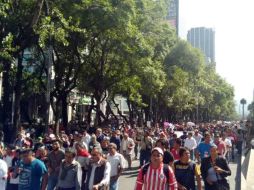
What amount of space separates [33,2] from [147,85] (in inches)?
585

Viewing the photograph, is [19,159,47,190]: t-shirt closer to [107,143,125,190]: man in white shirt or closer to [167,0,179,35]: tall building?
[107,143,125,190]: man in white shirt

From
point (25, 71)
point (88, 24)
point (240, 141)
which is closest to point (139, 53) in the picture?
point (88, 24)

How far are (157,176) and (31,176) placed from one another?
2774 millimetres

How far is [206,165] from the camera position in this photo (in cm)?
807

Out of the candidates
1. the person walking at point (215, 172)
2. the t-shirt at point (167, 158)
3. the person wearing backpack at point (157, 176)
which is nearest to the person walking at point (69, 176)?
the t-shirt at point (167, 158)

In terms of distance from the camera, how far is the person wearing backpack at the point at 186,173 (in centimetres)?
709

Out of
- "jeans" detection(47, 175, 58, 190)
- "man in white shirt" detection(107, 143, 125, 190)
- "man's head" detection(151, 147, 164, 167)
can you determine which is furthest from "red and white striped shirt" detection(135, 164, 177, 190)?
"jeans" detection(47, 175, 58, 190)

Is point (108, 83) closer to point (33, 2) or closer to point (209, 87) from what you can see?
point (33, 2)

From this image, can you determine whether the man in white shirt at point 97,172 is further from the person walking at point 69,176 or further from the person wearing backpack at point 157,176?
the person wearing backpack at point 157,176

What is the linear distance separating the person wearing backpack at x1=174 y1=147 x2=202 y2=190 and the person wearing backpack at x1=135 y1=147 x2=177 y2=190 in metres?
1.20

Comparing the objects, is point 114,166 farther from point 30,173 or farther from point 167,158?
point 30,173

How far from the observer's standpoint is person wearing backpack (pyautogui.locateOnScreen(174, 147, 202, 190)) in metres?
7.09

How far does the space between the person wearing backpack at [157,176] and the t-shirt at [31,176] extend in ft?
7.98

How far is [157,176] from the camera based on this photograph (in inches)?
230
